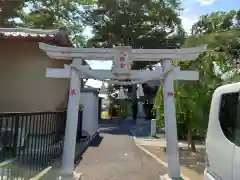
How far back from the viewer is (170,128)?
279 inches

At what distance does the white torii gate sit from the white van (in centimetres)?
236

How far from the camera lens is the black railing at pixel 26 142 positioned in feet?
16.6

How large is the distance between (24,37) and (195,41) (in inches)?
228

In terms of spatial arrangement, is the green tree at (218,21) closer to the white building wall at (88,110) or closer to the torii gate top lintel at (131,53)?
the white building wall at (88,110)

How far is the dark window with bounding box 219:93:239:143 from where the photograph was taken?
12.8 feet

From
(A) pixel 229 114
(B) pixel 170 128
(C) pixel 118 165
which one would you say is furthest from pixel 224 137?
(C) pixel 118 165

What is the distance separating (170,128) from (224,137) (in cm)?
298

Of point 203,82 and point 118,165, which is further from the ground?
point 203,82

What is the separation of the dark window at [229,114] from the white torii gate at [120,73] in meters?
Result: 2.76

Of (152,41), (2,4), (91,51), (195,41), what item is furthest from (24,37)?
(152,41)

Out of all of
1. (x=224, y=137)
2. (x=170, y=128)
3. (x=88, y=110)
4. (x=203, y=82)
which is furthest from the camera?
(x=88, y=110)

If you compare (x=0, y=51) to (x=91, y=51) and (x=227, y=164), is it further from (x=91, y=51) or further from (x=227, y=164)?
(x=227, y=164)

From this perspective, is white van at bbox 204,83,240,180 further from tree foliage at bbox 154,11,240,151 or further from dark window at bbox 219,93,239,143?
tree foliage at bbox 154,11,240,151

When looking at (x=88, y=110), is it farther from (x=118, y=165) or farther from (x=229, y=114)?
(x=229, y=114)
